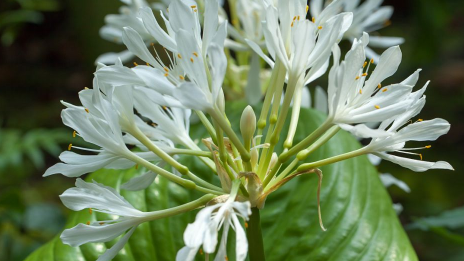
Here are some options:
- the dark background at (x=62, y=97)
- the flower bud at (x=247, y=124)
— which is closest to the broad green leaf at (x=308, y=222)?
the dark background at (x=62, y=97)

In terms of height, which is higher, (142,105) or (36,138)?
(142,105)

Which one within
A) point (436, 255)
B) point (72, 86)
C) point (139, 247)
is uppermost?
point (139, 247)

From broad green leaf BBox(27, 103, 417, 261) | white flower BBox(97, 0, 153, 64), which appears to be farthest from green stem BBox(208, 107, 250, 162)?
white flower BBox(97, 0, 153, 64)

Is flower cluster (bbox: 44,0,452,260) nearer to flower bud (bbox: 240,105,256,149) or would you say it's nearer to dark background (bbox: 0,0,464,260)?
flower bud (bbox: 240,105,256,149)

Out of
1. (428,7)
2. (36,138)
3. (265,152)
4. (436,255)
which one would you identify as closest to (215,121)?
(265,152)

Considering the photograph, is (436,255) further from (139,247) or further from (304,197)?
(139,247)
